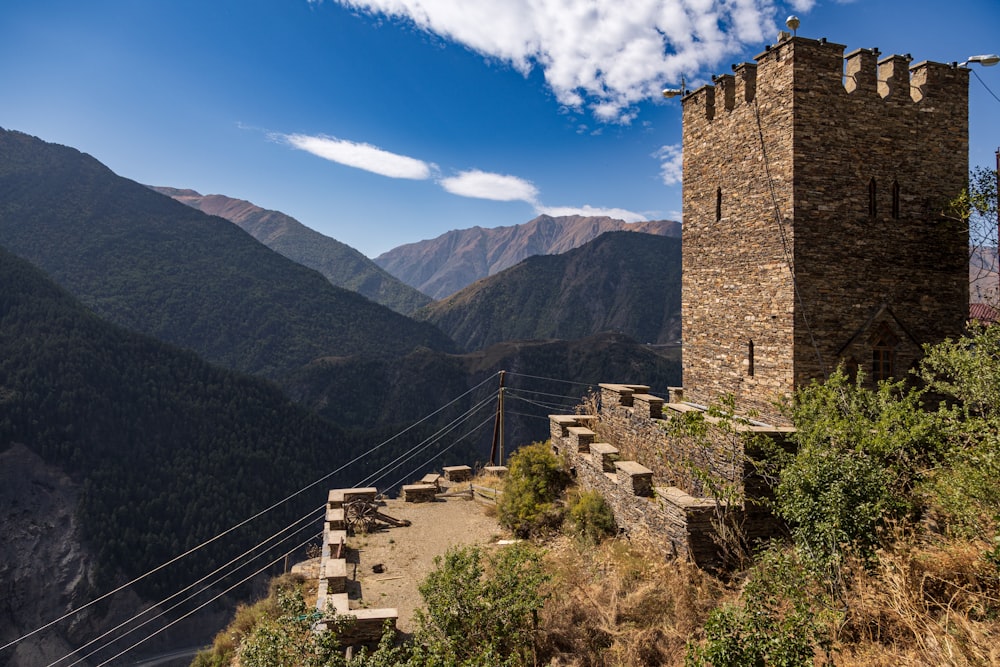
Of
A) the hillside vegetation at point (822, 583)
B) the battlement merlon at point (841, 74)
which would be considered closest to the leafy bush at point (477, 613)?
the hillside vegetation at point (822, 583)

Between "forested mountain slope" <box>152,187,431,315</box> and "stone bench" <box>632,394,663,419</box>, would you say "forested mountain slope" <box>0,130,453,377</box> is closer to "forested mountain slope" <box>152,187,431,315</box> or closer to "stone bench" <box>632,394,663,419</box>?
"forested mountain slope" <box>152,187,431,315</box>

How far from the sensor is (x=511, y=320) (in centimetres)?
12581

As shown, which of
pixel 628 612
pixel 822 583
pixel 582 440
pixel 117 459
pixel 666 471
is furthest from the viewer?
pixel 117 459

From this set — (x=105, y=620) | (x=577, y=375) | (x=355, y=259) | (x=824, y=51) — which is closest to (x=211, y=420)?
(x=105, y=620)

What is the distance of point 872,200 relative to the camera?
10977mm

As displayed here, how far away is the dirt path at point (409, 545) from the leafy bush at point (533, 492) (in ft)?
2.07

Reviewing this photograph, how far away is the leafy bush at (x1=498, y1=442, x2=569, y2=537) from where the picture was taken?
13070mm

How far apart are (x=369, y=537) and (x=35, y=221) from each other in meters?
115

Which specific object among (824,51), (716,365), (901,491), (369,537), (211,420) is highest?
(824,51)

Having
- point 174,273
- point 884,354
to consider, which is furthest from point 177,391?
point 884,354

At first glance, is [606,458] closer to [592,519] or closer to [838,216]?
[592,519]

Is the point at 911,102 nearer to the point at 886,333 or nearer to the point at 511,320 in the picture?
the point at 886,333

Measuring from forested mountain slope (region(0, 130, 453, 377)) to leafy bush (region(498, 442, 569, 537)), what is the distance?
72.2 meters

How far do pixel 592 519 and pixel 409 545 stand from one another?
4649 millimetres
